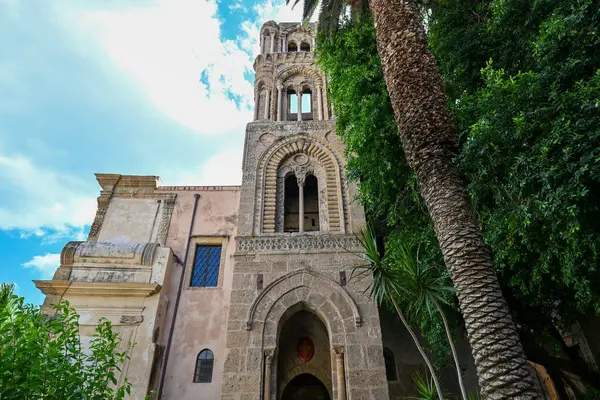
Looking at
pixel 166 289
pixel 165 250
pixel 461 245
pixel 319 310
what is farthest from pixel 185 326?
pixel 461 245

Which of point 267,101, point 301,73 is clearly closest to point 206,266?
point 267,101

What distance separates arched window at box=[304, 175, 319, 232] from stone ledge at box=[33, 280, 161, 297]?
17.2 feet

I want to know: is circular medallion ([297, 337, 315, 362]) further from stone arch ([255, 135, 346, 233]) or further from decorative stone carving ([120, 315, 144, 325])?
decorative stone carving ([120, 315, 144, 325])

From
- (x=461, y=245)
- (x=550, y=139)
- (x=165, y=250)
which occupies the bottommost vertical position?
(x=461, y=245)

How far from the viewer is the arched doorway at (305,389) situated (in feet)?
36.0

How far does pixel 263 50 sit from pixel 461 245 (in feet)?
43.6

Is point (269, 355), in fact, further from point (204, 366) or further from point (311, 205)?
point (311, 205)

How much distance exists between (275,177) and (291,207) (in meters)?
2.24

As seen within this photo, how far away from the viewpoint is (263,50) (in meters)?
14.8

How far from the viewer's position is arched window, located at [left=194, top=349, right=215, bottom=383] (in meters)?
9.57

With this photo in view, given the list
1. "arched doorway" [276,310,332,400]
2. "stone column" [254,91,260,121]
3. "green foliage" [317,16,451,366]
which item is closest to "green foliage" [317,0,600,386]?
"green foliage" [317,16,451,366]

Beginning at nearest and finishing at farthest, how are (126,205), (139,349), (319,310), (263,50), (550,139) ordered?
(550,139)
(319,310)
(139,349)
(126,205)
(263,50)

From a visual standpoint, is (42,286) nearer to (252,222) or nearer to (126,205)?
(126,205)

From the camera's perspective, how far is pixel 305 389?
11062 millimetres
